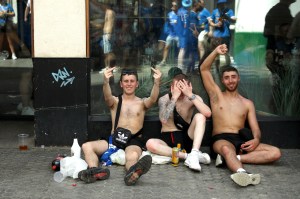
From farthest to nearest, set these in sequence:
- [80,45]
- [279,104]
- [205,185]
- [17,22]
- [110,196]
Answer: [17,22], [279,104], [80,45], [205,185], [110,196]

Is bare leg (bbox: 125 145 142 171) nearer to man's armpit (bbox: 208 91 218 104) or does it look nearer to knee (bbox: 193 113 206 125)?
knee (bbox: 193 113 206 125)

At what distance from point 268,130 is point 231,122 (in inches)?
34.4

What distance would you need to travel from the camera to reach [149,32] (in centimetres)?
729

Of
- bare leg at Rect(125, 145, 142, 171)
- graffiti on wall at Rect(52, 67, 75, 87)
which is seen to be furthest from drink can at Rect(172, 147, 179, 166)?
graffiti on wall at Rect(52, 67, 75, 87)

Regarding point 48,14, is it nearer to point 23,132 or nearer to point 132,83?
point 132,83

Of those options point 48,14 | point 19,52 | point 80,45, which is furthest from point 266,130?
point 19,52

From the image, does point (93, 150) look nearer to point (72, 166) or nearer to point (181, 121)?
point (72, 166)

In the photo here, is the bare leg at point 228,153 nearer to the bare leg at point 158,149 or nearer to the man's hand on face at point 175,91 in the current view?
the bare leg at point 158,149

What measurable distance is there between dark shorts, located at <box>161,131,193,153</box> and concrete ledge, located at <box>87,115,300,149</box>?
0.47m

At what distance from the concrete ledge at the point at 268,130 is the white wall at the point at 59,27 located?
99 cm

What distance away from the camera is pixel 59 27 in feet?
22.4

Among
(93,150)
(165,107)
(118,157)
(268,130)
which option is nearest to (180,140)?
(165,107)

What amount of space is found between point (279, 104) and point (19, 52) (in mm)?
4062

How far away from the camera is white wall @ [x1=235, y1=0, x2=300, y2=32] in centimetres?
730
